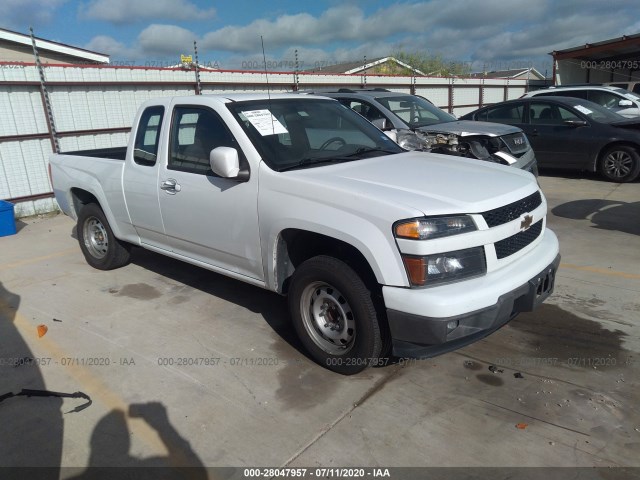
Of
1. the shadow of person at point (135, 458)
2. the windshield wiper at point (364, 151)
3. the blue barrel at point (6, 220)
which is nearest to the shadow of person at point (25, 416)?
the shadow of person at point (135, 458)

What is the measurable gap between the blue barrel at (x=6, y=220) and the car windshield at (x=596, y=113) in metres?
10.4

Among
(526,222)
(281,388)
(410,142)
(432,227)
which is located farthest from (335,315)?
(410,142)

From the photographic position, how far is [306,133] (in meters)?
4.20

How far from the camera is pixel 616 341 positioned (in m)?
3.88

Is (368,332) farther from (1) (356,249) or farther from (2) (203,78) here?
(2) (203,78)

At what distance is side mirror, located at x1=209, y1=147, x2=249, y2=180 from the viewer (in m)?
3.64

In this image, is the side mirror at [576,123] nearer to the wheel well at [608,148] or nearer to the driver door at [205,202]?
the wheel well at [608,148]

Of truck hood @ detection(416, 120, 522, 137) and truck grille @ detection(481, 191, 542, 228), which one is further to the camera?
truck hood @ detection(416, 120, 522, 137)

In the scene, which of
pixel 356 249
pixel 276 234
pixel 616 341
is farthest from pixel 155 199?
pixel 616 341

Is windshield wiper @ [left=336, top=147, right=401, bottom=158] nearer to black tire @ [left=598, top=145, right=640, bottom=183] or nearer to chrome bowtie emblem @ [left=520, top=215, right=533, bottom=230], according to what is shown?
chrome bowtie emblem @ [left=520, top=215, right=533, bottom=230]

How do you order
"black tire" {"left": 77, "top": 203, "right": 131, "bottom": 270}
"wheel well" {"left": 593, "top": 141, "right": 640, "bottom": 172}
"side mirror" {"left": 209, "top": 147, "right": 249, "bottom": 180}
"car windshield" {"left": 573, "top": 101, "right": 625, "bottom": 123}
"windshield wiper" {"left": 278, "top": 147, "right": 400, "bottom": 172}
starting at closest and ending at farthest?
"side mirror" {"left": 209, "top": 147, "right": 249, "bottom": 180} → "windshield wiper" {"left": 278, "top": 147, "right": 400, "bottom": 172} → "black tire" {"left": 77, "top": 203, "right": 131, "bottom": 270} → "wheel well" {"left": 593, "top": 141, "right": 640, "bottom": 172} → "car windshield" {"left": 573, "top": 101, "right": 625, "bottom": 123}

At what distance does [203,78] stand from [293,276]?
9.22 m

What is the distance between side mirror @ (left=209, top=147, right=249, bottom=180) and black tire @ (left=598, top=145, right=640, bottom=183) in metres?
8.62

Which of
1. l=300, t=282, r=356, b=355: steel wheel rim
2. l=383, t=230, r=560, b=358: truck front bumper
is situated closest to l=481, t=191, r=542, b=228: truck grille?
Answer: l=383, t=230, r=560, b=358: truck front bumper
